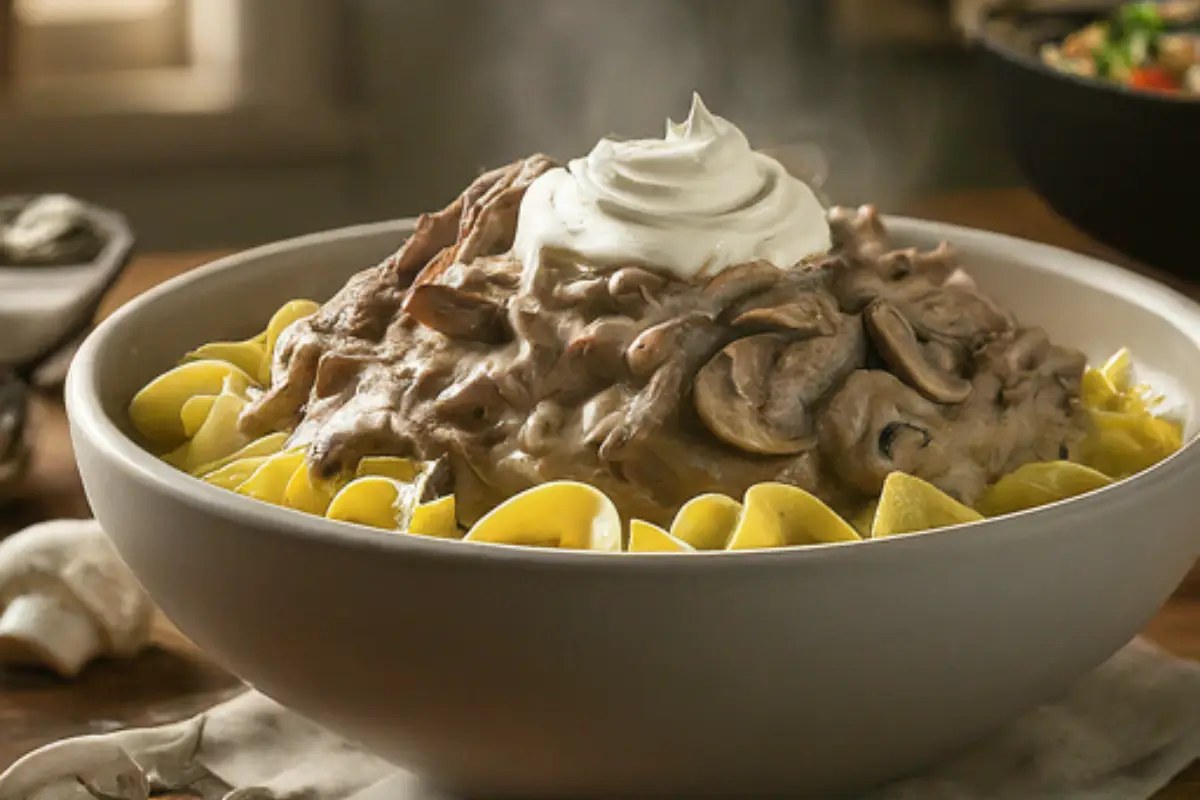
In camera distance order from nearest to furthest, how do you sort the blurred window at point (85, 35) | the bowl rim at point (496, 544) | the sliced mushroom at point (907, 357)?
the bowl rim at point (496, 544) → the sliced mushroom at point (907, 357) → the blurred window at point (85, 35)

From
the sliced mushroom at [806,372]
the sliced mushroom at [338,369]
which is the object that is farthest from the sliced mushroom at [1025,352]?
the sliced mushroom at [338,369]

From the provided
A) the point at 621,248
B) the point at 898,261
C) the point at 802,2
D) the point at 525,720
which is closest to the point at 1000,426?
the point at 898,261

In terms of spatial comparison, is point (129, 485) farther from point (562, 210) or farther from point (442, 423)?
point (562, 210)

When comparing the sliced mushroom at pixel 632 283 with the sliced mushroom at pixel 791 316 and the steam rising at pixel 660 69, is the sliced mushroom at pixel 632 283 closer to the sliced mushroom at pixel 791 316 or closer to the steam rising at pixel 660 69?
the sliced mushroom at pixel 791 316

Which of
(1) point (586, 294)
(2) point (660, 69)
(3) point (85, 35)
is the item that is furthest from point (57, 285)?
(2) point (660, 69)

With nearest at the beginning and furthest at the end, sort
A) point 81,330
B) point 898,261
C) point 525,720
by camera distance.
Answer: point 525,720 → point 898,261 → point 81,330

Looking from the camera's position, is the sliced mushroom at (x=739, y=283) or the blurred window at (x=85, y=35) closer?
the sliced mushroom at (x=739, y=283)

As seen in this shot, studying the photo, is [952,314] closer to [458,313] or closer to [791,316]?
[791,316]
